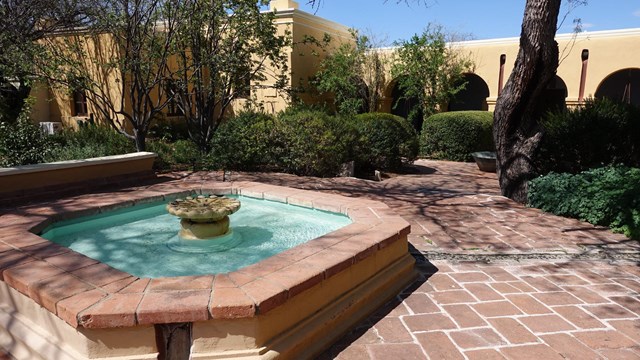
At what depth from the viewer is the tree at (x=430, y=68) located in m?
14.5

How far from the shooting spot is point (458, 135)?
13.2 m

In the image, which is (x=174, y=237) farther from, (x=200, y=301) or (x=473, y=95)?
(x=473, y=95)

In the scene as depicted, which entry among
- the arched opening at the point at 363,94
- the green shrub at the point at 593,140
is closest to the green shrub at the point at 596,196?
the green shrub at the point at 593,140

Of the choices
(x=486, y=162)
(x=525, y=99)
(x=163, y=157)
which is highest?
(x=525, y=99)

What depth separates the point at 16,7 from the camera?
9844 millimetres

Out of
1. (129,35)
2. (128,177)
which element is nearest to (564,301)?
(128,177)

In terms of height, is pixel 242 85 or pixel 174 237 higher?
pixel 242 85

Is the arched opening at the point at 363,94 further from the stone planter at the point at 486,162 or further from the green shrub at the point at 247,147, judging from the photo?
the green shrub at the point at 247,147

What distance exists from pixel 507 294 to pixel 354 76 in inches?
485

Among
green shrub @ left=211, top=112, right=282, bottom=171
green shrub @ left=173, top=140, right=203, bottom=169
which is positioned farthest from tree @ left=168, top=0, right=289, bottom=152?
green shrub @ left=211, top=112, right=282, bottom=171

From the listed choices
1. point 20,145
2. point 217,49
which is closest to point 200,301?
point 20,145

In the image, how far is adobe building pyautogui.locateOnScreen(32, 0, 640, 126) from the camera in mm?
12891

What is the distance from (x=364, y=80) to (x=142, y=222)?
12203mm

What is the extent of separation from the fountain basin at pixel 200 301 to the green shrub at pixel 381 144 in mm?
6468
